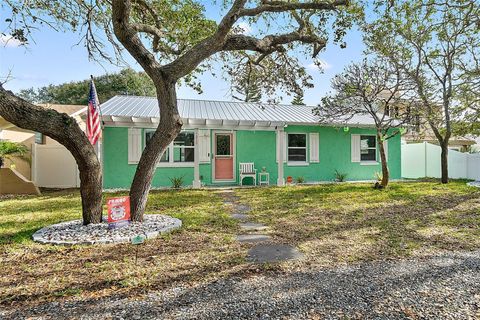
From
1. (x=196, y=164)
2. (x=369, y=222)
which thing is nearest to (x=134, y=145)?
(x=196, y=164)

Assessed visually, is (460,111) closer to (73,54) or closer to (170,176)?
(170,176)

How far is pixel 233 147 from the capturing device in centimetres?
1266

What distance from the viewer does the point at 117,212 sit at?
4648 mm

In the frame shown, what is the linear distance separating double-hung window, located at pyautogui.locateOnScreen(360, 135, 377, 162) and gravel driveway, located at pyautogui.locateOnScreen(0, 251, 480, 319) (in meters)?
11.6

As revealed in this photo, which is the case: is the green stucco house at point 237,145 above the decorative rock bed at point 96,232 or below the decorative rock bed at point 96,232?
above

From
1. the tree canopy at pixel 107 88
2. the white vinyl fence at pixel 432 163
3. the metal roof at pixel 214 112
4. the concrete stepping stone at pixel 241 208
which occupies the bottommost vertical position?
Result: the concrete stepping stone at pixel 241 208

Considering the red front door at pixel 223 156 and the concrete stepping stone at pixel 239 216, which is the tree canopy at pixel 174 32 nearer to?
the concrete stepping stone at pixel 239 216

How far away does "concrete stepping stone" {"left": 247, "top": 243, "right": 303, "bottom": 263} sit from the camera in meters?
3.73

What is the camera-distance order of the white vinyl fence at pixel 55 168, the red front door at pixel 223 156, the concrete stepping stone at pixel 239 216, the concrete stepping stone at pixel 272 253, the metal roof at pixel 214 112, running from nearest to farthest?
the concrete stepping stone at pixel 272 253, the concrete stepping stone at pixel 239 216, the metal roof at pixel 214 112, the red front door at pixel 223 156, the white vinyl fence at pixel 55 168

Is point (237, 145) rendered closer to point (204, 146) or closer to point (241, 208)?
point (204, 146)

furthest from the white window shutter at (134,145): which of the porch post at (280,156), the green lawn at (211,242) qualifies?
the porch post at (280,156)

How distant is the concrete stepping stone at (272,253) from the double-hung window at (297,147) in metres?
9.20

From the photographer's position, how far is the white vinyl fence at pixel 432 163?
15078mm

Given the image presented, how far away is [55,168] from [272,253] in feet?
40.7
